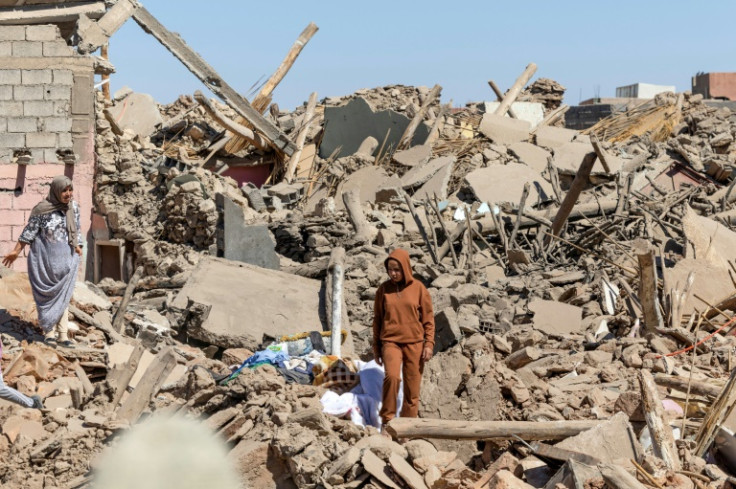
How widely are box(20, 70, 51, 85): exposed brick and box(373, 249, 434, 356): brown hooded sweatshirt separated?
225 inches

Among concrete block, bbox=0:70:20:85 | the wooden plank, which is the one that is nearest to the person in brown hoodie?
the wooden plank

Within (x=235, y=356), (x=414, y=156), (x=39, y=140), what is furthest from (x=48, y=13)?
(x=414, y=156)

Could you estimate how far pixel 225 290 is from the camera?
9273 millimetres

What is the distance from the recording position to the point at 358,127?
17312mm

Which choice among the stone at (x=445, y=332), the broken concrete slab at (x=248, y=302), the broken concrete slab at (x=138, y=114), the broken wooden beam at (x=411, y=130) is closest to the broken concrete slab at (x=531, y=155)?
the broken wooden beam at (x=411, y=130)

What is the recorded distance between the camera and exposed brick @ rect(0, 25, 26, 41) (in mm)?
10141

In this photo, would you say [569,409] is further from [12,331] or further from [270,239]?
[270,239]

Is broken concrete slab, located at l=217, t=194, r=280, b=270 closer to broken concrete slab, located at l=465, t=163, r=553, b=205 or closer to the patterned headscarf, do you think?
broken concrete slab, located at l=465, t=163, r=553, b=205

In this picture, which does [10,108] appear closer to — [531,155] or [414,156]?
[414,156]

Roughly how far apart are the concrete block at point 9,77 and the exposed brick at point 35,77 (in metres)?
0.04

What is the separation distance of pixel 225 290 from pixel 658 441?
5.24 metres

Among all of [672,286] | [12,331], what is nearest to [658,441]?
[672,286]

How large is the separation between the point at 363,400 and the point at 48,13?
261 inches

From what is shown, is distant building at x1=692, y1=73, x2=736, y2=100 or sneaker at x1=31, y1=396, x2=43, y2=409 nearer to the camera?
sneaker at x1=31, y1=396, x2=43, y2=409
